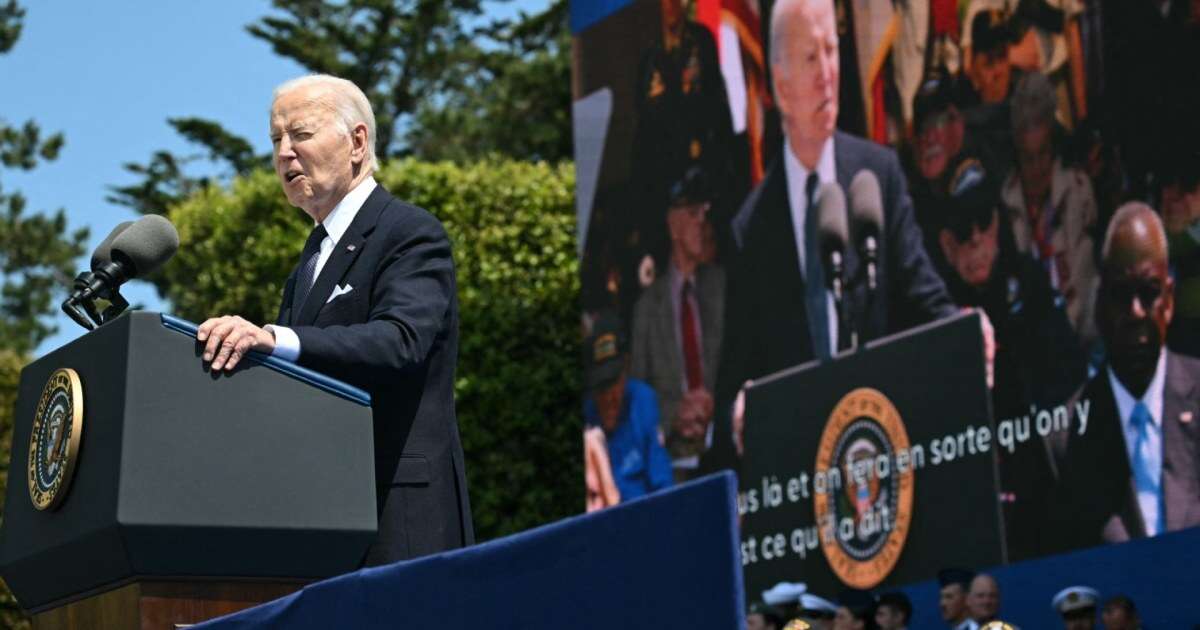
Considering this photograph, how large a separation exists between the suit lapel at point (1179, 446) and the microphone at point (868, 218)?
2.53m

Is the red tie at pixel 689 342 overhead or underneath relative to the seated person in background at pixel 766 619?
overhead

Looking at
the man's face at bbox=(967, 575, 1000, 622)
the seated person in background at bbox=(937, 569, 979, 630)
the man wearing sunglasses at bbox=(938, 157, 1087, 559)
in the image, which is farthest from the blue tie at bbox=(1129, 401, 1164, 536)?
the seated person in background at bbox=(937, 569, 979, 630)

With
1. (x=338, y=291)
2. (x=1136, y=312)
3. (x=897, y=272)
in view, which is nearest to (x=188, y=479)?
(x=338, y=291)

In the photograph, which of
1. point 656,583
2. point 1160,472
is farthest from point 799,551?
point 656,583

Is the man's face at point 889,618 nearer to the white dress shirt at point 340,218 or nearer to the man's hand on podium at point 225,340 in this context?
the white dress shirt at point 340,218

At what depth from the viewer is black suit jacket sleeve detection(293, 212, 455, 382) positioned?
369cm

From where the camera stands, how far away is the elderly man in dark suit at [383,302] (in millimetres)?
3830

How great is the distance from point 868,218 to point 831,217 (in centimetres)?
42

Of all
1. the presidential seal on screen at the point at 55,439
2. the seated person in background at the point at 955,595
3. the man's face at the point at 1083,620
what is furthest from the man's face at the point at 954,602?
the presidential seal on screen at the point at 55,439

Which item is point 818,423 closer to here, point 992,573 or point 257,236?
point 992,573

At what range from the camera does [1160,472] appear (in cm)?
1001

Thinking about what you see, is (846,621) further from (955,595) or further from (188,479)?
(188,479)

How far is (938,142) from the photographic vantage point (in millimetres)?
11602

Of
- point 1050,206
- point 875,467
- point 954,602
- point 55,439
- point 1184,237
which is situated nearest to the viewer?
point 55,439
